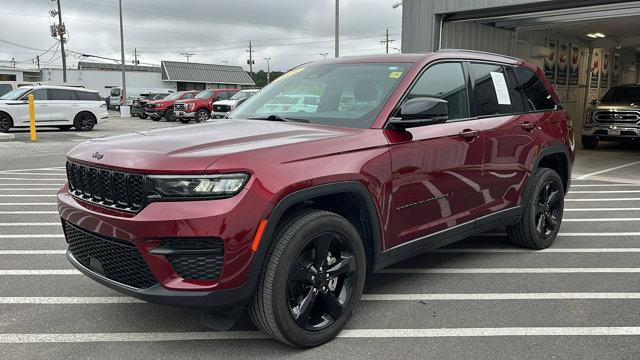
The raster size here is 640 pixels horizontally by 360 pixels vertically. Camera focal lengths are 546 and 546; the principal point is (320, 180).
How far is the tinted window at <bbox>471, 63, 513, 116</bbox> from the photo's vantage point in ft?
14.5

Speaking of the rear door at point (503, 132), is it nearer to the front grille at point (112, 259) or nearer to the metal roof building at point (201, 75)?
the front grille at point (112, 259)

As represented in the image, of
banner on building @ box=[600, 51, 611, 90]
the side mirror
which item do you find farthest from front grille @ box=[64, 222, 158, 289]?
banner on building @ box=[600, 51, 611, 90]

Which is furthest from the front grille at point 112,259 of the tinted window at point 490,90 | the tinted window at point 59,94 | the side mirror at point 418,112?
the tinted window at point 59,94

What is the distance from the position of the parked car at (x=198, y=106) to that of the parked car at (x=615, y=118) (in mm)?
15506

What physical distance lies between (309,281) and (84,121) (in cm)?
1964

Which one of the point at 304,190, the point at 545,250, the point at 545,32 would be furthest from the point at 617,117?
the point at 304,190

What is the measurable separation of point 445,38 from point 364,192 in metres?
10.4

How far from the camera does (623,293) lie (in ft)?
13.4

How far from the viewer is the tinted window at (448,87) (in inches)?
153

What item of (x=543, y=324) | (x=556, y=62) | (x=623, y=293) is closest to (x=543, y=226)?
(x=623, y=293)

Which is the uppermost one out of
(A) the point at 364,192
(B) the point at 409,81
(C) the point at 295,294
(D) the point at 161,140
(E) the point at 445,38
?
(E) the point at 445,38

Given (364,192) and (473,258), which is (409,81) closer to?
(364,192)

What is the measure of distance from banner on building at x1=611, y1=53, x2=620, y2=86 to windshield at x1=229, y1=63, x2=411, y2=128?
21.5m

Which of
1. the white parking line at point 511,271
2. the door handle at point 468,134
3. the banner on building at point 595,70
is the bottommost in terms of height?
the white parking line at point 511,271
